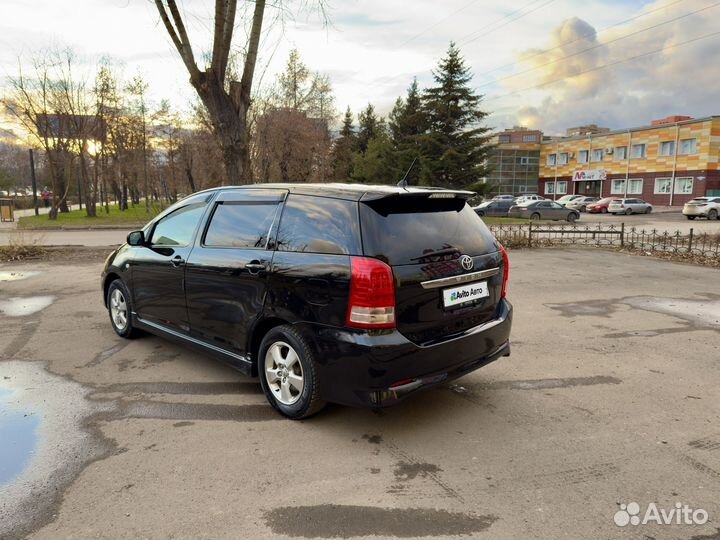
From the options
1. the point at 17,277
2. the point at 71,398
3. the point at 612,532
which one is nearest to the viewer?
the point at 612,532

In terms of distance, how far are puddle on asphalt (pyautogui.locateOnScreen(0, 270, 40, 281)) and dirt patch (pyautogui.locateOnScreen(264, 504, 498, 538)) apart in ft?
31.1

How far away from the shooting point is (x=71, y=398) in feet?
13.6

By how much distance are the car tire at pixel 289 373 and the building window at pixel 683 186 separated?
54078 millimetres

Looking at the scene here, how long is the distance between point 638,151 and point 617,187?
4.43m

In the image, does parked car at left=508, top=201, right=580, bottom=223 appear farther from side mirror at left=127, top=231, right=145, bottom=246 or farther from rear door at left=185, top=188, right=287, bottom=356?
rear door at left=185, top=188, right=287, bottom=356

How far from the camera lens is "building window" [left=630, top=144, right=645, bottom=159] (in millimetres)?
51691

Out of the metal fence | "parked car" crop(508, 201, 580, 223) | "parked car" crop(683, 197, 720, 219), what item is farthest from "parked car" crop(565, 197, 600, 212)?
the metal fence

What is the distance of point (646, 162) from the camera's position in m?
51.4

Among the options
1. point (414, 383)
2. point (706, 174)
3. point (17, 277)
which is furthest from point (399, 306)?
point (706, 174)

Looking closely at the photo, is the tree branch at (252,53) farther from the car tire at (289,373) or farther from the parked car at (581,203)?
the parked car at (581,203)

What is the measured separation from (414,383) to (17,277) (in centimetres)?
968

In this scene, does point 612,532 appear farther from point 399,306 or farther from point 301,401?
point 301,401

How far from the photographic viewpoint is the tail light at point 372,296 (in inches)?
127

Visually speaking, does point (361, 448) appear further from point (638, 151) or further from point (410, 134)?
point (638, 151)
